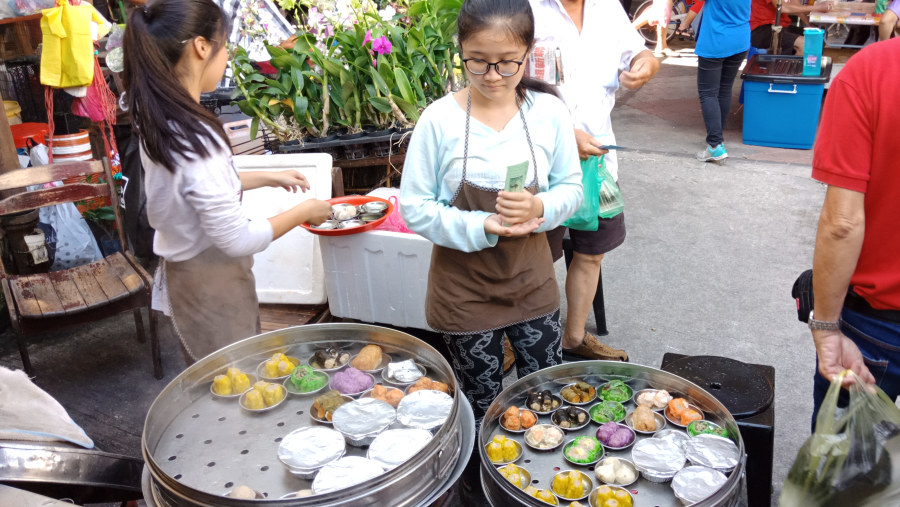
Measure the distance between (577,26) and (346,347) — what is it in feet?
5.49

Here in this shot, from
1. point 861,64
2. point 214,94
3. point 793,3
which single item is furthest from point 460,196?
point 793,3

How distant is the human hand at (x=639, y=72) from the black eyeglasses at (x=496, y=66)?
1088mm

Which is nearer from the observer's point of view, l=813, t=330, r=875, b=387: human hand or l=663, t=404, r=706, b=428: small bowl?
l=663, t=404, r=706, b=428: small bowl

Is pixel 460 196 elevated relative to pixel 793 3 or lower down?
lower down

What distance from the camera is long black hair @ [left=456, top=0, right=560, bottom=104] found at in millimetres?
1855

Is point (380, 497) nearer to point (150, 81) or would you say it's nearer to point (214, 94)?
point (150, 81)

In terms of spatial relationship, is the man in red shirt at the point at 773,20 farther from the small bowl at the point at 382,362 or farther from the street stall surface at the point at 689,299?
the small bowl at the point at 382,362

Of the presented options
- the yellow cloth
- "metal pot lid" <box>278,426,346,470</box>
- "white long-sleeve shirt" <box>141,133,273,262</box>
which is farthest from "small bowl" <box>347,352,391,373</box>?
the yellow cloth

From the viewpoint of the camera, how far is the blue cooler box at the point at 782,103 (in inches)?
243

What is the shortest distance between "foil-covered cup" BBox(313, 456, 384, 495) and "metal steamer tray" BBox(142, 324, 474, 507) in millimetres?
50

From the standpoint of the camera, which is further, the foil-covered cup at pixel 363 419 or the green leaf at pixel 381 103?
the green leaf at pixel 381 103

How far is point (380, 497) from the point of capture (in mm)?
1357

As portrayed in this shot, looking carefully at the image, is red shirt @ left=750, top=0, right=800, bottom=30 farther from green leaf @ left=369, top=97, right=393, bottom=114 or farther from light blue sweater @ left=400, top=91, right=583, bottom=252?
light blue sweater @ left=400, top=91, right=583, bottom=252

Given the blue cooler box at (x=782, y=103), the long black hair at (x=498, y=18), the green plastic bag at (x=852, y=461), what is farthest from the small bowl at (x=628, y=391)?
the blue cooler box at (x=782, y=103)
